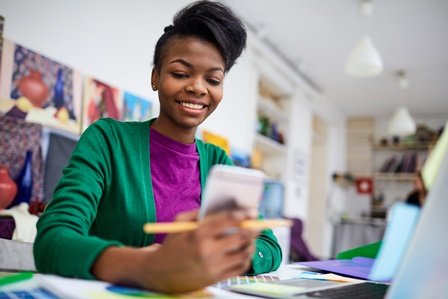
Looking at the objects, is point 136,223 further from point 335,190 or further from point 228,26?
point 335,190

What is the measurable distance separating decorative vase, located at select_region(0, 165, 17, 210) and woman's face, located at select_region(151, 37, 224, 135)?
142 centimetres

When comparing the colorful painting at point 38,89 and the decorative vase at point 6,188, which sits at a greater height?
the colorful painting at point 38,89

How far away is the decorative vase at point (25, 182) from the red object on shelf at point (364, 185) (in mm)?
6745

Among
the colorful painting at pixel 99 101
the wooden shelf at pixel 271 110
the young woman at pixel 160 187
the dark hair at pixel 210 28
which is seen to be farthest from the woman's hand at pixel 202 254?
the wooden shelf at pixel 271 110

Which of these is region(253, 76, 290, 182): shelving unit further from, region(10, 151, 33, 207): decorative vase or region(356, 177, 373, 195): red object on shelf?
region(10, 151, 33, 207): decorative vase

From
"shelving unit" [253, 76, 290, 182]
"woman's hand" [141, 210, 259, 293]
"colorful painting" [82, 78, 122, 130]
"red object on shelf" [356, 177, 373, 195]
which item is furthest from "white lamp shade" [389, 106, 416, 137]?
"woman's hand" [141, 210, 259, 293]

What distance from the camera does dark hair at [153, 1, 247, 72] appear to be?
3.10ft

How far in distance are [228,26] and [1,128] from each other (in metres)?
1.55

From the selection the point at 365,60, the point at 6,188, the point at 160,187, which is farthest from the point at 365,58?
the point at 160,187

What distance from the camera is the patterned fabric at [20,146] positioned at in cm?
209

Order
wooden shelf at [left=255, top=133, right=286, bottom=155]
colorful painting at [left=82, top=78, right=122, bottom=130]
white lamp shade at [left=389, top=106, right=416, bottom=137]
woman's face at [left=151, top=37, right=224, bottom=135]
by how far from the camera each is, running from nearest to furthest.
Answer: woman's face at [left=151, top=37, right=224, bottom=135]
colorful painting at [left=82, top=78, right=122, bottom=130]
wooden shelf at [left=255, top=133, right=286, bottom=155]
white lamp shade at [left=389, top=106, right=416, bottom=137]

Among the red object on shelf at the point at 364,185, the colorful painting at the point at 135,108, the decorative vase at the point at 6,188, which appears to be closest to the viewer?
the decorative vase at the point at 6,188

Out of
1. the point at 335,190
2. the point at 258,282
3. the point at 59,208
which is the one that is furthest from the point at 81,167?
the point at 335,190

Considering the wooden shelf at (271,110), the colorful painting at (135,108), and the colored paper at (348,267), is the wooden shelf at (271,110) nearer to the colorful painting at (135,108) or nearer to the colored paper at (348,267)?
the colorful painting at (135,108)
